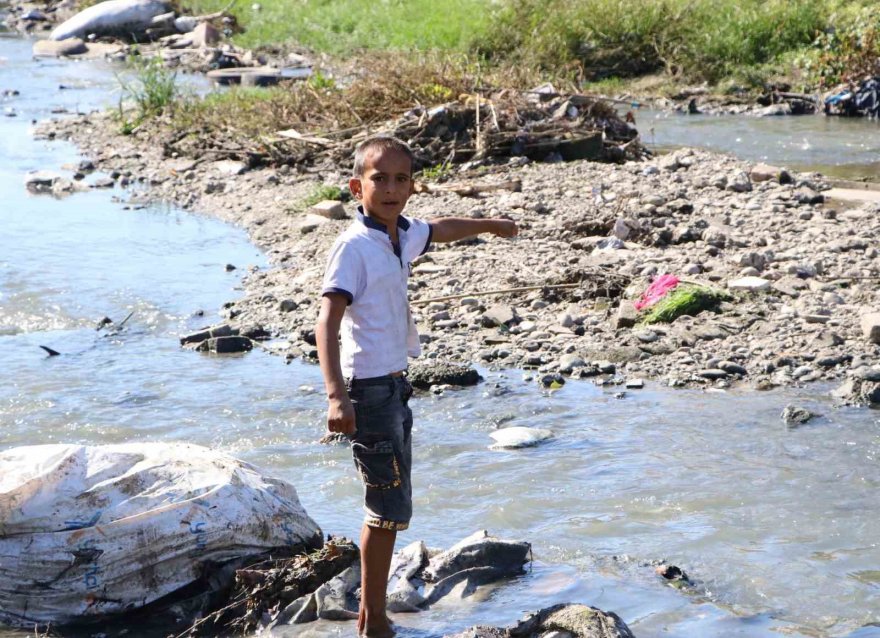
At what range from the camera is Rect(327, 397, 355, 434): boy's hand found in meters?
2.90

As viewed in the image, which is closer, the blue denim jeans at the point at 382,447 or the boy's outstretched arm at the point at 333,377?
the boy's outstretched arm at the point at 333,377

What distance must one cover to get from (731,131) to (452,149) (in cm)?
447

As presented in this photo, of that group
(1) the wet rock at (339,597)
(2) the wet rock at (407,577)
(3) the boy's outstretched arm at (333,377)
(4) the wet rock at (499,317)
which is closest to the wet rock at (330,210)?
(4) the wet rock at (499,317)

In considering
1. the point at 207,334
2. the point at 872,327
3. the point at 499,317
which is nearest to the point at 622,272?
the point at 499,317

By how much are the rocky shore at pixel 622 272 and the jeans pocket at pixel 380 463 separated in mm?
2724

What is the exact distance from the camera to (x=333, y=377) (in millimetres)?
2932

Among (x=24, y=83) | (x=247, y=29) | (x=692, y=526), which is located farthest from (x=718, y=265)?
(x=247, y=29)

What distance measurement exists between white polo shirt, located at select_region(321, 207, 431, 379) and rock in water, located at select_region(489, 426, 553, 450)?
6.01 feet

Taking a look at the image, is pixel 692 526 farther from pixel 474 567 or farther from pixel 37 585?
pixel 37 585

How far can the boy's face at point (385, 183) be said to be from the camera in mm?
3070

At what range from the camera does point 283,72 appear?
64.7 feet

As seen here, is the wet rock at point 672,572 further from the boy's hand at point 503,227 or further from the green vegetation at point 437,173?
the green vegetation at point 437,173

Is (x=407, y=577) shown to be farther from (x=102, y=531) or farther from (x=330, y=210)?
(x=330, y=210)

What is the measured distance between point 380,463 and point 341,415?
0.85ft
